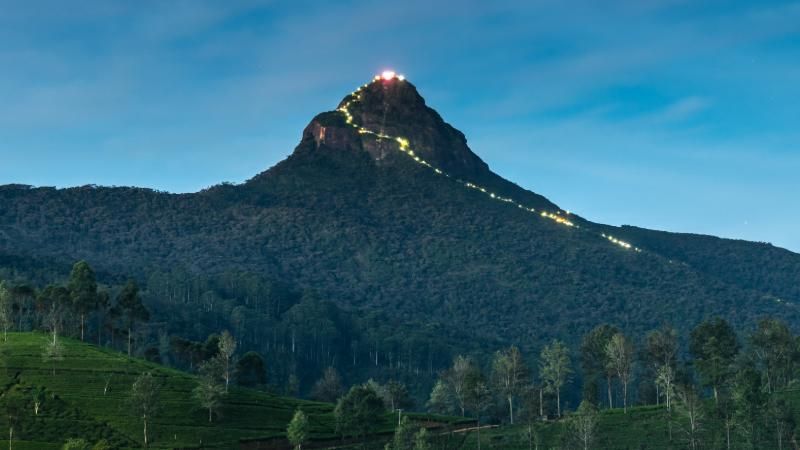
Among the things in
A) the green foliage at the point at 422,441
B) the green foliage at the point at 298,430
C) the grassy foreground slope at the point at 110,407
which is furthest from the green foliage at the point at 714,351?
the green foliage at the point at 298,430

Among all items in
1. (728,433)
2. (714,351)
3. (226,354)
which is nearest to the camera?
(728,433)

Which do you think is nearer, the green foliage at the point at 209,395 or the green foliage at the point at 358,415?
the green foliage at the point at 358,415

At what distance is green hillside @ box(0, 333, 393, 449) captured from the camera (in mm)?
136375

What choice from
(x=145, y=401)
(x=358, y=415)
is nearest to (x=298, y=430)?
(x=358, y=415)

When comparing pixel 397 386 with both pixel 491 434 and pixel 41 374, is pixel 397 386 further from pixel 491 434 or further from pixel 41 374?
pixel 41 374

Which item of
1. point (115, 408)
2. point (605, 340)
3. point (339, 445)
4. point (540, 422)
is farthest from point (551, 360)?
point (115, 408)

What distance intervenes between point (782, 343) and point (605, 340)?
1457 inches

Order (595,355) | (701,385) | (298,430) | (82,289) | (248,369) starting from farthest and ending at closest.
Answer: (248,369) → (595,355) → (82,289) → (701,385) → (298,430)

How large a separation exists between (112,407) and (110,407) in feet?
1.20

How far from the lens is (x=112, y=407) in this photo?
487 ft

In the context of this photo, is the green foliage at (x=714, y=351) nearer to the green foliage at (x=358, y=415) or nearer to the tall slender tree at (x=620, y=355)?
the tall slender tree at (x=620, y=355)

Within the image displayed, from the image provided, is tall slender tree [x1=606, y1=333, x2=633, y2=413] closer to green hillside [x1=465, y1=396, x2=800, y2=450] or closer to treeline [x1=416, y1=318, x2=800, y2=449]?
treeline [x1=416, y1=318, x2=800, y2=449]

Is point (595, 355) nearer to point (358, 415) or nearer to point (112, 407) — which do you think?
point (358, 415)

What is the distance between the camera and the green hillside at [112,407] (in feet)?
447
